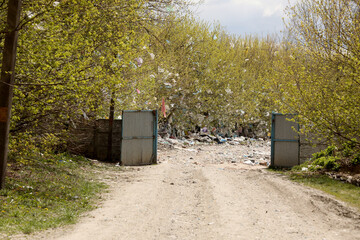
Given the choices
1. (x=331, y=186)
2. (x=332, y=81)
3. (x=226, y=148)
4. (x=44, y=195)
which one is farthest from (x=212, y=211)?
(x=226, y=148)

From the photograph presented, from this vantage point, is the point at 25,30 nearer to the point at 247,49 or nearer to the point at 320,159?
the point at 320,159

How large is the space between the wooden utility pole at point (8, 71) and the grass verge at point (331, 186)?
281 inches

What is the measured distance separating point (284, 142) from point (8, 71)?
10035 millimetres

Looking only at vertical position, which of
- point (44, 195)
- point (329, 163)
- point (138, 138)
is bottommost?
point (44, 195)

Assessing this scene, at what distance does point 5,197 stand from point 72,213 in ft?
4.82

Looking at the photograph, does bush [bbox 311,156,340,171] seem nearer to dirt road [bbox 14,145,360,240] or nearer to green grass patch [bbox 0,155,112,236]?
dirt road [bbox 14,145,360,240]

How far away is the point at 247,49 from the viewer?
1259 inches

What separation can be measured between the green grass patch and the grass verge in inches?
216

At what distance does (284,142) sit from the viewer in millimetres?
14484

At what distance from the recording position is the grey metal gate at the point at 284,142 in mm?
14406

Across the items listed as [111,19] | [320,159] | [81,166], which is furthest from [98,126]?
[320,159]

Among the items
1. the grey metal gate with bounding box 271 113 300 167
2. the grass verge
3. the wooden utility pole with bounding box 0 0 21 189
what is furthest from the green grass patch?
the grey metal gate with bounding box 271 113 300 167

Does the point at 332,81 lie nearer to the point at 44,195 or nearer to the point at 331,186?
the point at 331,186

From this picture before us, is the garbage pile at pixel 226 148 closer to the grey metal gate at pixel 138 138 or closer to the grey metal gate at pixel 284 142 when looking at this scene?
the grey metal gate at pixel 284 142
